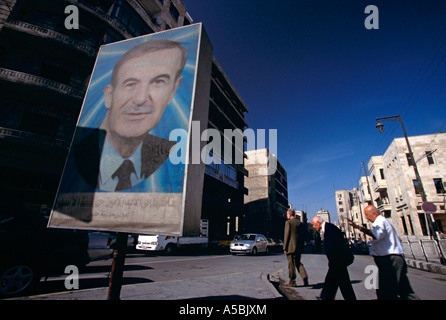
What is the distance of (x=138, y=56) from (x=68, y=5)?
1751 centimetres

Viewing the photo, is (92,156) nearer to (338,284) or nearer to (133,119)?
(133,119)

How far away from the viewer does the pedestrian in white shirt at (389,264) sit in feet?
9.54

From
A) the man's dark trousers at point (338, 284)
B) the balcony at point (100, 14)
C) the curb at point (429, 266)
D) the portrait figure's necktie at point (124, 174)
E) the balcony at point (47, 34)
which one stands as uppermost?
the balcony at point (100, 14)

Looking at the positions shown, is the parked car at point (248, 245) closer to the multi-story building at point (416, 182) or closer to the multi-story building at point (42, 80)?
the multi-story building at point (42, 80)

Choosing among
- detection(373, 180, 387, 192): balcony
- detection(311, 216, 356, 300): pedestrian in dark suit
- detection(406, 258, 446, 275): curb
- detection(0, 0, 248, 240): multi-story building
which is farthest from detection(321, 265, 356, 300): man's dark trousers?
detection(373, 180, 387, 192): balcony

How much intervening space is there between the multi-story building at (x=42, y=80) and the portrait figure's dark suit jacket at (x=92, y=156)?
40.3 feet

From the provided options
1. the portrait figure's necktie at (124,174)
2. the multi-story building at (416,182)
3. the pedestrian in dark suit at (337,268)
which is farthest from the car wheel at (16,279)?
the multi-story building at (416,182)

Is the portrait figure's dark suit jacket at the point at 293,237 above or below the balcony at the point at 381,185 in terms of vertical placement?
below

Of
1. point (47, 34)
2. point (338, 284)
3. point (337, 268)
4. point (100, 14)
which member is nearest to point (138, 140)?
point (337, 268)

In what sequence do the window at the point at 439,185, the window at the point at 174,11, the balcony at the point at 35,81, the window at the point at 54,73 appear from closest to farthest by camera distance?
the balcony at the point at 35,81
the window at the point at 54,73
the window at the point at 439,185
the window at the point at 174,11

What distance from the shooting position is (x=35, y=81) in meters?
12.2

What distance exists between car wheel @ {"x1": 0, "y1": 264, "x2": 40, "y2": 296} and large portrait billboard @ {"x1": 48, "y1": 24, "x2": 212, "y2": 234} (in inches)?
107

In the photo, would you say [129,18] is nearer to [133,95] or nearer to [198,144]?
[133,95]

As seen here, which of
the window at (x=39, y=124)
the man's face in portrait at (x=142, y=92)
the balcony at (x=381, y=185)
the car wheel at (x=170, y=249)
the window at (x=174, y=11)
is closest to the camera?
the man's face in portrait at (x=142, y=92)
